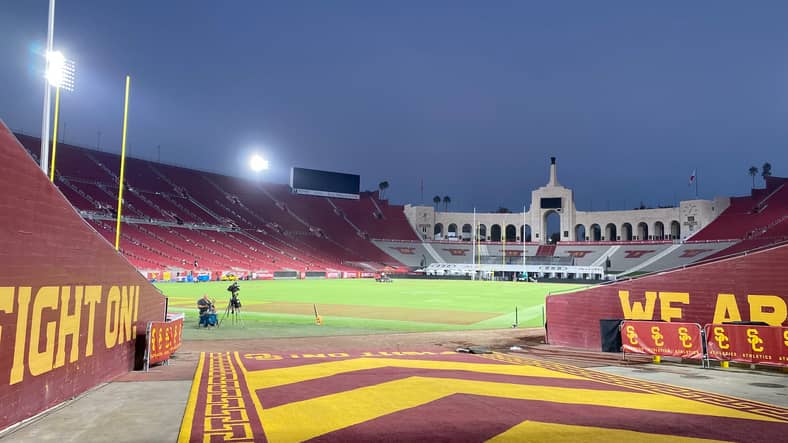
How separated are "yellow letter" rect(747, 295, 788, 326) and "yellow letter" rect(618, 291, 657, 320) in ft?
9.79

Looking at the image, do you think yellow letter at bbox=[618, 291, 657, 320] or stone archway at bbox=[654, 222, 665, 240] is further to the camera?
stone archway at bbox=[654, 222, 665, 240]

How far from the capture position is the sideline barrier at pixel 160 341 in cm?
1232

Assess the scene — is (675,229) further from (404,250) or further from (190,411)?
(190,411)

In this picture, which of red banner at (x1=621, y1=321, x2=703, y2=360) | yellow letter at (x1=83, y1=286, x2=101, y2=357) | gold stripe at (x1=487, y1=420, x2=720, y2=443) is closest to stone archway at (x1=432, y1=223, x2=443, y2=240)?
red banner at (x1=621, y1=321, x2=703, y2=360)

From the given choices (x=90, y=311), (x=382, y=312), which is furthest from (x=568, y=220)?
(x=90, y=311)

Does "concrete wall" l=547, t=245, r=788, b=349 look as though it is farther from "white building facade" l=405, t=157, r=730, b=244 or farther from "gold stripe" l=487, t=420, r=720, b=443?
"white building facade" l=405, t=157, r=730, b=244

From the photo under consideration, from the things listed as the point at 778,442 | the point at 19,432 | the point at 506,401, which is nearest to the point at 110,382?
the point at 19,432

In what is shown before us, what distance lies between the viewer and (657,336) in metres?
15.8

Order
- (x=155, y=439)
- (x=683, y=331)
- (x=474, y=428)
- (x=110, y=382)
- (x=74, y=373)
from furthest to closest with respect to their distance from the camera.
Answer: (x=683, y=331) < (x=110, y=382) < (x=74, y=373) < (x=474, y=428) < (x=155, y=439)

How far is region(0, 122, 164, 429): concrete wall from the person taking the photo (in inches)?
269

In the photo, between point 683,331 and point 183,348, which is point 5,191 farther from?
point 683,331

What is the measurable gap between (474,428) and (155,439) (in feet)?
14.9

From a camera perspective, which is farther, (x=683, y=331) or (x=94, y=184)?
(x=94, y=184)

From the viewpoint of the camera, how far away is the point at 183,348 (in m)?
17.2
